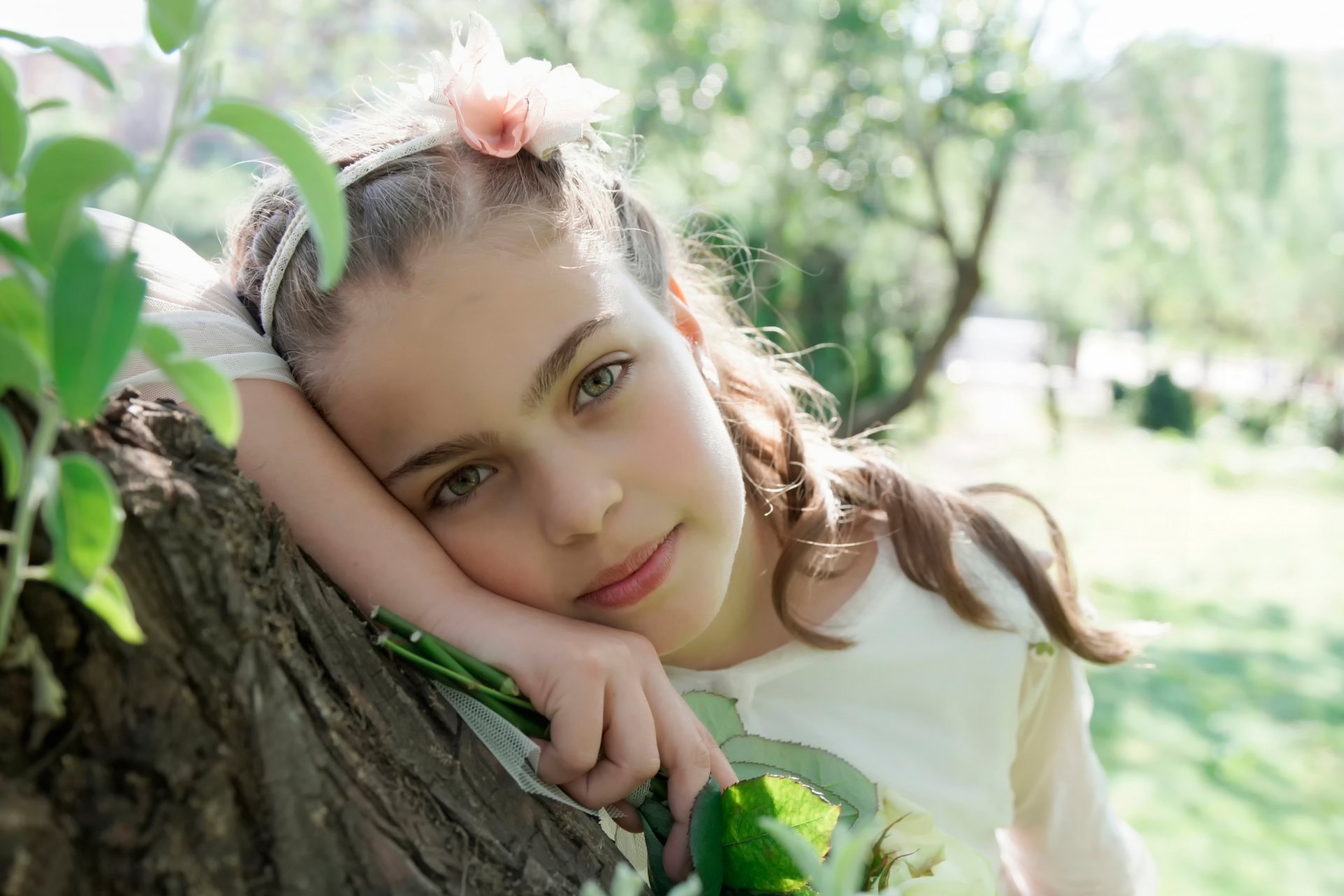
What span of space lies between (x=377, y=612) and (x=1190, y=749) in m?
4.92

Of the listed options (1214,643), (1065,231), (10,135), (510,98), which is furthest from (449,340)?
(1065,231)

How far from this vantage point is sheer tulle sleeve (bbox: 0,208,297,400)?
1054 millimetres

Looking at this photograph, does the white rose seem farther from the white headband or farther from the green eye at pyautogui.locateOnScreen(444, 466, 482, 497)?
the white headband

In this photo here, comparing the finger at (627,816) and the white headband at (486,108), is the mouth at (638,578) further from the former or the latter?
the white headband at (486,108)

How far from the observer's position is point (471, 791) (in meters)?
0.76

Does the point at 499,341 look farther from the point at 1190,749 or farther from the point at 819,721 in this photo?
the point at 1190,749

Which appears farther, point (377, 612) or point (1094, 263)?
point (1094, 263)

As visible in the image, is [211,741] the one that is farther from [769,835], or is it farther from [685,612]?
[685,612]

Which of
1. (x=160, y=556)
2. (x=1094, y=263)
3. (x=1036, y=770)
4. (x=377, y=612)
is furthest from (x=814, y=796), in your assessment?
(x=1094, y=263)

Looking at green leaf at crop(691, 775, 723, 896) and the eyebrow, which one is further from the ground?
the eyebrow

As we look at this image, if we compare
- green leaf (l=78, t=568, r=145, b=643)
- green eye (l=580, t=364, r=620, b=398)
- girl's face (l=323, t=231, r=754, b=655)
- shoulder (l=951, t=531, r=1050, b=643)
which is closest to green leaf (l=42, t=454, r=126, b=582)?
green leaf (l=78, t=568, r=145, b=643)

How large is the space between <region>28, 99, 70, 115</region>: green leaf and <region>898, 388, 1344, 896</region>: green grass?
5.36ft

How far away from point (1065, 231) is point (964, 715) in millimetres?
12108

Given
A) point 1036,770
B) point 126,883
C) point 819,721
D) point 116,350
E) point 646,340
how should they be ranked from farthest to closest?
point 1036,770 → point 819,721 → point 646,340 → point 126,883 → point 116,350
